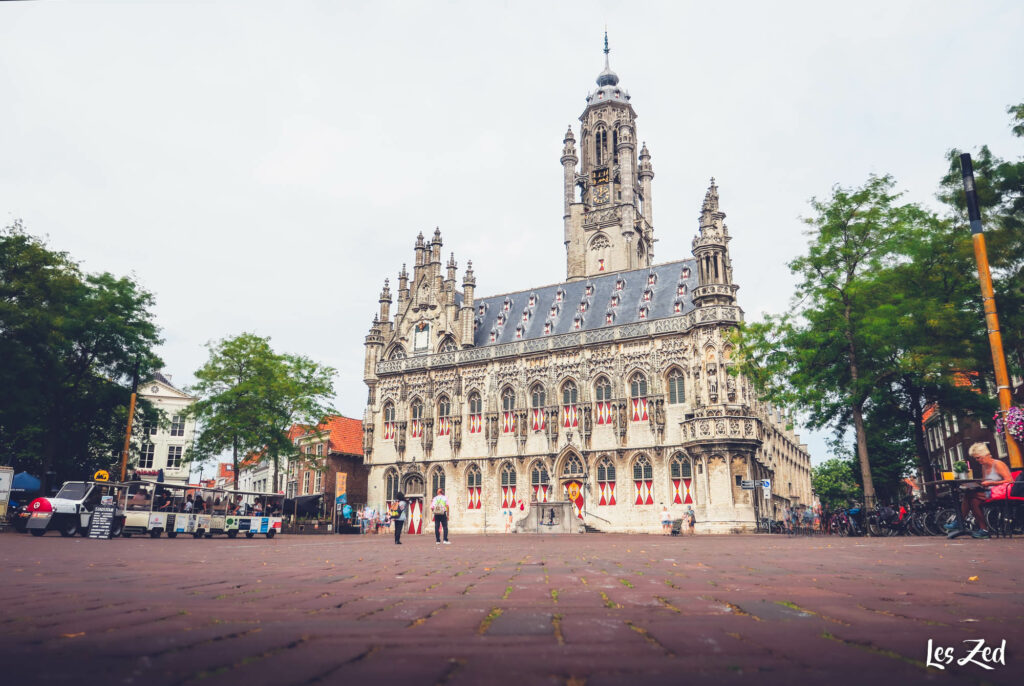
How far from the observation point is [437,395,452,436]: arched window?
44094 mm

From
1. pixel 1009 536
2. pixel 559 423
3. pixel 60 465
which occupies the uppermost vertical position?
pixel 559 423

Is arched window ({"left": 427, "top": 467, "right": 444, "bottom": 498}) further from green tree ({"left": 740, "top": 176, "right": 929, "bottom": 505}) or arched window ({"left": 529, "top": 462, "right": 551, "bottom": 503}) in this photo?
green tree ({"left": 740, "top": 176, "right": 929, "bottom": 505})

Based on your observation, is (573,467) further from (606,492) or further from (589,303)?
(589,303)

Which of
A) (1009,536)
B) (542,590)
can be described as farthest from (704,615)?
(1009,536)

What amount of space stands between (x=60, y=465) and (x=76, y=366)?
5.94m

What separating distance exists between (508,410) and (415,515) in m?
8.42

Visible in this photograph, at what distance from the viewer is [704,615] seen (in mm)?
3949

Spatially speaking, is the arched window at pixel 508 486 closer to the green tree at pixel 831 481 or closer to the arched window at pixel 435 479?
the arched window at pixel 435 479

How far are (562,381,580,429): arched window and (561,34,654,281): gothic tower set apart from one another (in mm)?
14849

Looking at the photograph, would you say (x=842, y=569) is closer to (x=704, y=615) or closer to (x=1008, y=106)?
(x=704, y=615)

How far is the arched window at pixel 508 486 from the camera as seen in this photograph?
133ft

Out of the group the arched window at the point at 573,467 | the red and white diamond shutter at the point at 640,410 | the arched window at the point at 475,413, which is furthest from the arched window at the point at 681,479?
the arched window at the point at 475,413

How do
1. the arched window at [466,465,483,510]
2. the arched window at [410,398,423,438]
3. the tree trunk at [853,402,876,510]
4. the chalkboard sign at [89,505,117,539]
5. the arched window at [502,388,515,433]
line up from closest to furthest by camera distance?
the chalkboard sign at [89,505,117,539] < the tree trunk at [853,402,876,510] < the arched window at [466,465,483,510] < the arched window at [502,388,515,433] < the arched window at [410,398,423,438]

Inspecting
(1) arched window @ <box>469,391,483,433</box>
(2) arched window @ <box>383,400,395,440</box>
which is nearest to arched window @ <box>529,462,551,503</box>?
(1) arched window @ <box>469,391,483,433</box>
